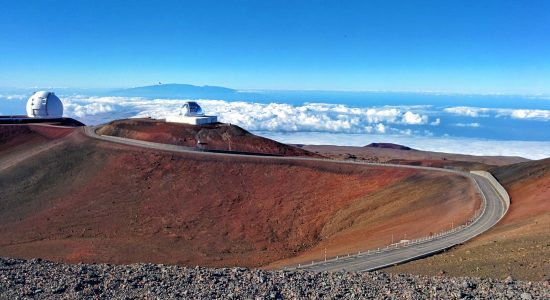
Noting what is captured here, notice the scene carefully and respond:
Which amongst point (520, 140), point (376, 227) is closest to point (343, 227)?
point (376, 227)

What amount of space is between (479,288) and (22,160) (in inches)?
1880

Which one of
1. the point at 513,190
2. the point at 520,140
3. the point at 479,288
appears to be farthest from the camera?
the point at 520,140

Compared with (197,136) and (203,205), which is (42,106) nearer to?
(197,136)

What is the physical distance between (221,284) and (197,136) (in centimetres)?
4765

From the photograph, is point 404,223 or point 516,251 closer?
point 516,251

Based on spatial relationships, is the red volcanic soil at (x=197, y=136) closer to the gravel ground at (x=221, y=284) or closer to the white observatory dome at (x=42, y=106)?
A: the white observatory dome at (x=42, y=106)

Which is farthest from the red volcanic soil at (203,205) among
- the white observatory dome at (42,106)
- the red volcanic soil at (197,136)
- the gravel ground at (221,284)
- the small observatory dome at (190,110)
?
the white observatory dome at (42,106)

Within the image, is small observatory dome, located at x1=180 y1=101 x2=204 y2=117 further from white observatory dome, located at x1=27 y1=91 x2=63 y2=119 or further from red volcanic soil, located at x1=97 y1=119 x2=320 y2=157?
white observatory dome, located at x1=27 y1=91 x2=63 y2=119

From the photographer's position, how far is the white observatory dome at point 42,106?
73750mm

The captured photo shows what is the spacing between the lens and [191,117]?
221 ft

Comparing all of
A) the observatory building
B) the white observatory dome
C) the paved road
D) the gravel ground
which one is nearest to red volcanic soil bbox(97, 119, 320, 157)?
the observatory building

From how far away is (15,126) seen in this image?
59812 mm

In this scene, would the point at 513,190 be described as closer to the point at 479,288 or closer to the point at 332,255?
the point at 332,255

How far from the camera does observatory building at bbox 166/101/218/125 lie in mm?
Result: 66188
